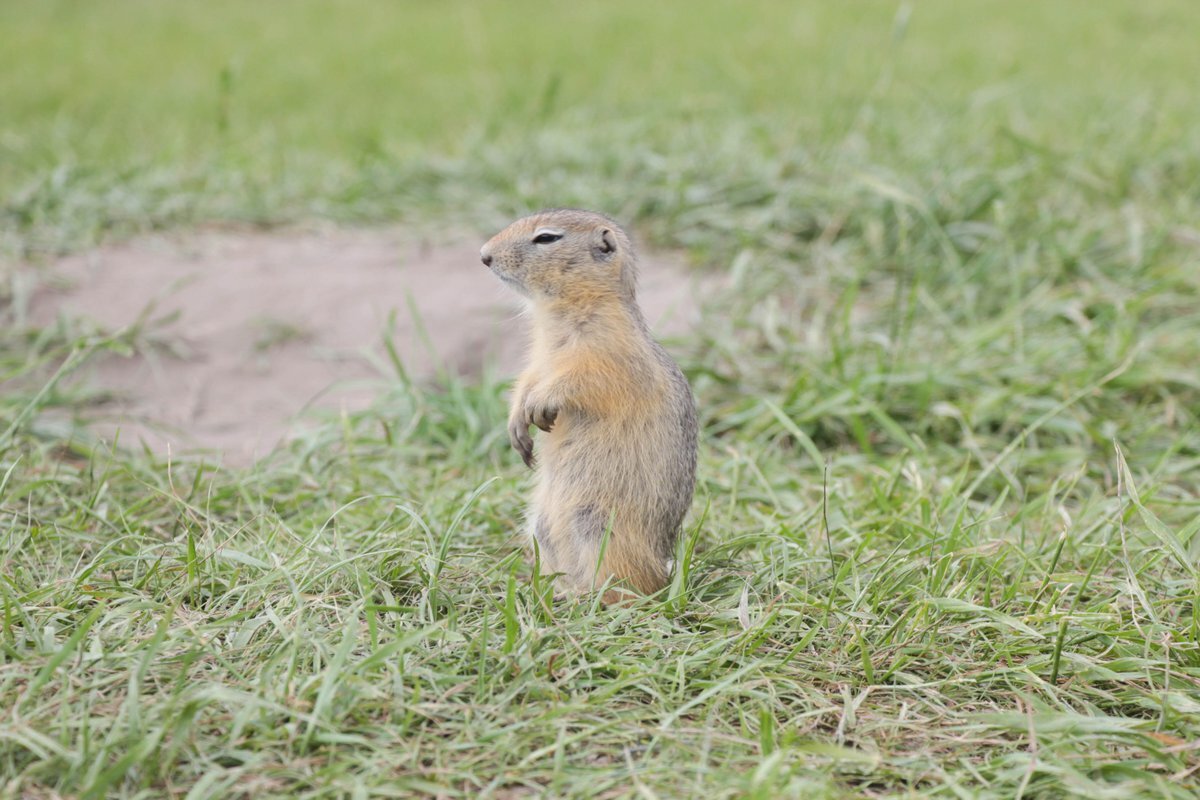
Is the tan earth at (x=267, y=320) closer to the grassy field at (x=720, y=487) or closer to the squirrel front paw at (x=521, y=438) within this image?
the grassy field at (x=720, y=487)

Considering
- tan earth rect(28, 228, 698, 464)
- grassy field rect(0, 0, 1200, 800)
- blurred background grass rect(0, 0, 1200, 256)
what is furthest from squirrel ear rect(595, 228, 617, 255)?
blurred background grass rect(0, 0, 1200, 256)

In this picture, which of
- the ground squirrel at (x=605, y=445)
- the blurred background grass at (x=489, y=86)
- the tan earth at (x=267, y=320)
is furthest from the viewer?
the blurred background grass at (x=489, y=86)

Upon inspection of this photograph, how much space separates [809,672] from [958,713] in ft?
0.99

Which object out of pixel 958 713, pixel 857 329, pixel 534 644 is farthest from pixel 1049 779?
pixel 857 329

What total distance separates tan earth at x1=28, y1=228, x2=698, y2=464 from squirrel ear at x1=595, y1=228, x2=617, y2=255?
4.66 ft

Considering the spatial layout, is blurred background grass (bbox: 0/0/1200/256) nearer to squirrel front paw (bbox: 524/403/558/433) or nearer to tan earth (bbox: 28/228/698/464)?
tan earth (bbox: 28/228/698/464)

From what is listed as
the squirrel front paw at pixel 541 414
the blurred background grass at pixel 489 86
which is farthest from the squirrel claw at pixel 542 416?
the blurred background grass at pixel 489 86

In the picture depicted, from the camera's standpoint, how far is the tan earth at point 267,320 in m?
4.52

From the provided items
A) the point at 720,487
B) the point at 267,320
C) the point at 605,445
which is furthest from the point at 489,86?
the point at 605,445

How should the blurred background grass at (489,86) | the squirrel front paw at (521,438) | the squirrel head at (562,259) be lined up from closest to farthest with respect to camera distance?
the squirrel front paw at (521,438) → the squirrel head at (562,259) → the blurred background grass at (489,86)

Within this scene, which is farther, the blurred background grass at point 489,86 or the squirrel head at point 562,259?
the blurred background grass at point 489,86

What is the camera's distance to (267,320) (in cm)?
498

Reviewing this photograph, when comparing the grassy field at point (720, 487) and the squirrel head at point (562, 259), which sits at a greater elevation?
the squirrel head at point (562, 259)

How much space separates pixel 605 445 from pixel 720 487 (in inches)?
38.1
